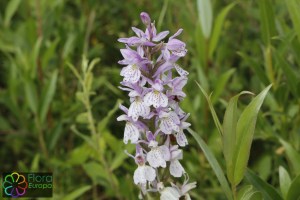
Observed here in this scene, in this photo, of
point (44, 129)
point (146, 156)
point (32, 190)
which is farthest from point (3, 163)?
point (146, 156)

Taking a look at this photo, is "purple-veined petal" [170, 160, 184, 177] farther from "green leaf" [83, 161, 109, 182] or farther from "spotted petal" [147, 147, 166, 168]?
"green leaf" [83, 161, 109, 182]

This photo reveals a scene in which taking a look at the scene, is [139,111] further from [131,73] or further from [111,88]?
[111,88]

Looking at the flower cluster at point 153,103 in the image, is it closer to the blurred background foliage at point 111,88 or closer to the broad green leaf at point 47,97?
the blurred background foliage at point 111,88

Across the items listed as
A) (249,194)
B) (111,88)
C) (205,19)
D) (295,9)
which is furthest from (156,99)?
(111,88)

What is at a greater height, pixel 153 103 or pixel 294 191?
pixel 153 103

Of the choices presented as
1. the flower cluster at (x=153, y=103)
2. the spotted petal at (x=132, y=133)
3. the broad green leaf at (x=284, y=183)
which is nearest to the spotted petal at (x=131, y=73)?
the flower cluster at (x=153, y=103)

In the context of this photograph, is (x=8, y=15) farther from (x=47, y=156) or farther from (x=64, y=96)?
(x=47, y=156)
